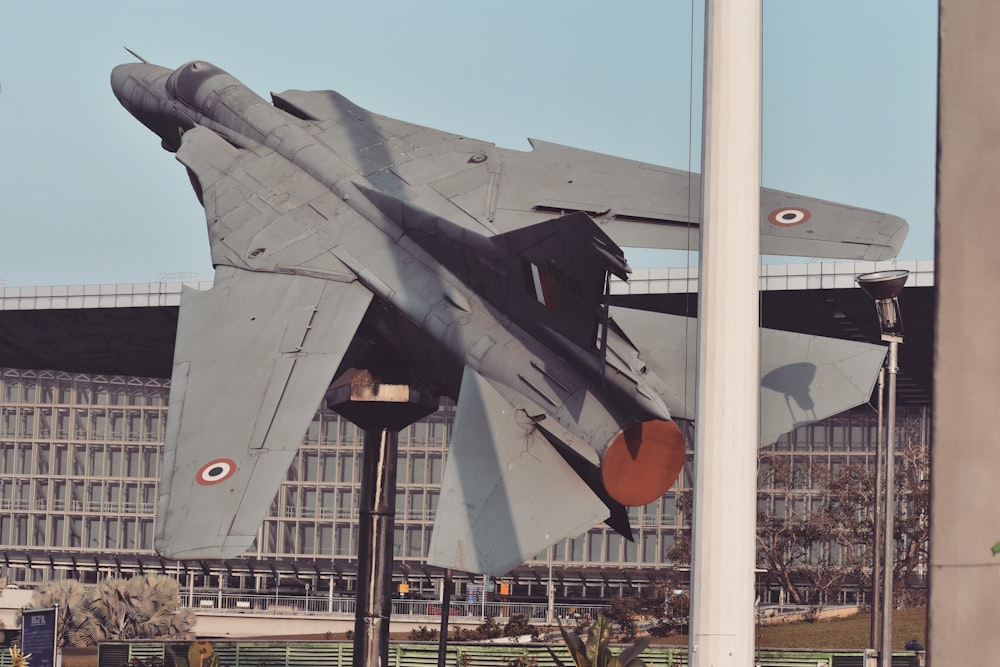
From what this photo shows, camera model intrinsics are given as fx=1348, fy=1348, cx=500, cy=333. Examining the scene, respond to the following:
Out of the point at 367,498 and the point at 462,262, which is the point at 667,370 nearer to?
the point at 462,262

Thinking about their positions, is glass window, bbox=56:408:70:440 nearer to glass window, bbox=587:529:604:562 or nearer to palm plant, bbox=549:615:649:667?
glass window, bbox=587:529:604:562

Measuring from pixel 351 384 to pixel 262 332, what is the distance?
1.73 m

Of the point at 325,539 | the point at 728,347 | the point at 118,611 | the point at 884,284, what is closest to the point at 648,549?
the point at 325,539

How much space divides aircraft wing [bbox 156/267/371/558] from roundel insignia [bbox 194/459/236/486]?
0.01m

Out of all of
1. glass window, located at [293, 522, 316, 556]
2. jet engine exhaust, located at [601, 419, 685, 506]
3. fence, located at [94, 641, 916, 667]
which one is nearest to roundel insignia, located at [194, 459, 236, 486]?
jet engine exhaust, located at [601, 419, 685, 506]

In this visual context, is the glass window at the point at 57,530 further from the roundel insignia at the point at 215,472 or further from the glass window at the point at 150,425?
the roundel insignia at the point at 215,472

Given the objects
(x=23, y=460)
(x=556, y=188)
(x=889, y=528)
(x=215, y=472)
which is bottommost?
(x=889, y=528)

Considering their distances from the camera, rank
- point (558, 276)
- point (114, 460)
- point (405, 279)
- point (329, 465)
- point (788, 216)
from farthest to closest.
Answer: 1. point (114, 460)
2. point (329, 465)
3. point (788, 216)
4. point (405, 279)
5. point (558, 276)

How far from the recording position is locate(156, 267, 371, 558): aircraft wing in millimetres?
17047

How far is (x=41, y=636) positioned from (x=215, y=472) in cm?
685

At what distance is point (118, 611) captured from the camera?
166 ft

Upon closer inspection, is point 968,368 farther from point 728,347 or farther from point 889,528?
point 889,528

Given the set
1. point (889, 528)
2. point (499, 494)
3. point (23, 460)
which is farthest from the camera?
point (23, 460)

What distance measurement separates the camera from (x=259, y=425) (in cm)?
1836
